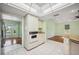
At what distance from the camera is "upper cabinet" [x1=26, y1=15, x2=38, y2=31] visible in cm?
183

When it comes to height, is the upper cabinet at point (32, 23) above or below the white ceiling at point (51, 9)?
below

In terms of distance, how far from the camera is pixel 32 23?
199cm

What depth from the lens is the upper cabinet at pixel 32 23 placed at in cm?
183

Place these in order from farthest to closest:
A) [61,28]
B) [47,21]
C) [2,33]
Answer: [47,21] → [61,28] → [2,33]

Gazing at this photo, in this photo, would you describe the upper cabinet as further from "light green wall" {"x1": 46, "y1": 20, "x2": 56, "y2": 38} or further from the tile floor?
the tile floor

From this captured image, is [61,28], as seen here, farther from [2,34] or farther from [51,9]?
[2,34]

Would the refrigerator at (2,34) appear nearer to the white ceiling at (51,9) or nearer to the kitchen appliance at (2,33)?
the kitchen appliance at (2,33)

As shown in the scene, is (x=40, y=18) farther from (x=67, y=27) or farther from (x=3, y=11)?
(x=3, y=11)

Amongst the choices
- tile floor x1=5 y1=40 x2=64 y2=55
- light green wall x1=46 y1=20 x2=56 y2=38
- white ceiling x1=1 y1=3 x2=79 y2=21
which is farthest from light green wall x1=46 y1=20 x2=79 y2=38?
tile floor x1=5 y1=40 x2=64 y2=55

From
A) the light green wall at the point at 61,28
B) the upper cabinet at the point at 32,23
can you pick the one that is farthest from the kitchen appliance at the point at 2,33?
the light green wall at the point at 61,28

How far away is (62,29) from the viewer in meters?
1.46

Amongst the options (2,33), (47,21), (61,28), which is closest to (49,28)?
(47,21)
